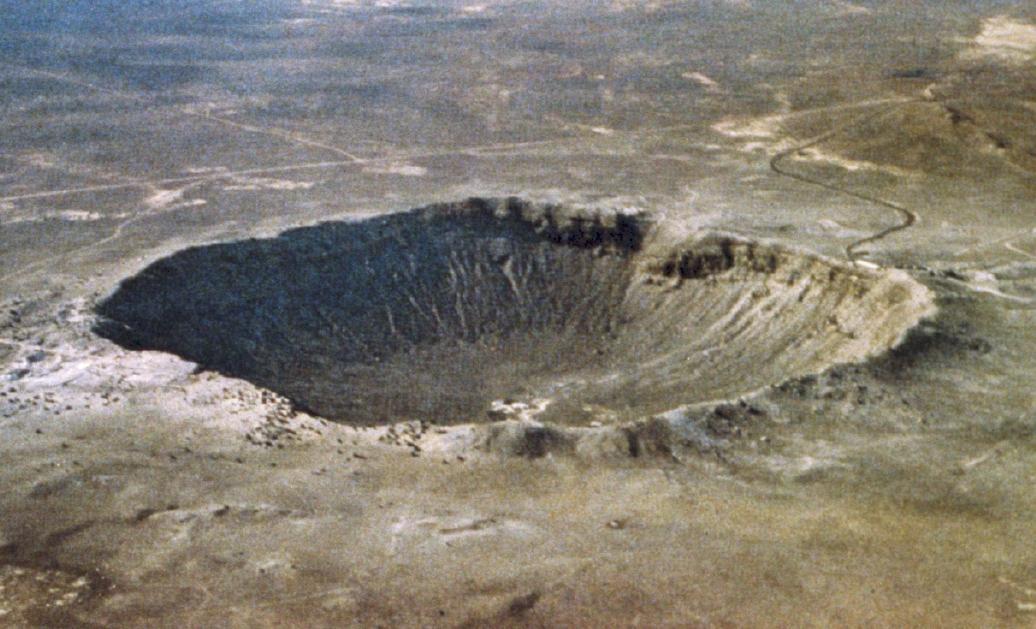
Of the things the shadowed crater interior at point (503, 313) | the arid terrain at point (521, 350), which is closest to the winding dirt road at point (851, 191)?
the arid terrain at point (521, 350)

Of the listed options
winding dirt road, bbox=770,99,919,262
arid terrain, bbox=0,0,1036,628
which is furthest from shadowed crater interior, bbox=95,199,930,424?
winding dirt road, bbox=770,99,919,262

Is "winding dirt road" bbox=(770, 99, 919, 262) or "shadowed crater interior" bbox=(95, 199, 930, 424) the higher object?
"winding dirt road" bbox=(770, 99, 919, 262)

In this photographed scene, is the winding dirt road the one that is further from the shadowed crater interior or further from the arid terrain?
the shadowed crater interior

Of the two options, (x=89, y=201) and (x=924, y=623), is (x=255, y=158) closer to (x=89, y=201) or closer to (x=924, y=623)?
(x=89, y=201)

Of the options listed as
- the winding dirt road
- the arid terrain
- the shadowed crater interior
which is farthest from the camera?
the winding dirt road

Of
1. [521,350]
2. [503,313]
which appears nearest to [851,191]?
[503,313]

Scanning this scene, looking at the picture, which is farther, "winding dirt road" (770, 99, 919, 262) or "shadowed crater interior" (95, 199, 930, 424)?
"winding dirt road" (770, 99, 919, 262)

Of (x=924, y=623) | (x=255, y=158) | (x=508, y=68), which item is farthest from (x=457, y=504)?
(x=508, y=68)

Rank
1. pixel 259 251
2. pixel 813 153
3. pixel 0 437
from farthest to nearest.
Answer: pixel 813 153 < pixel 259 251 < pixel 0 437
